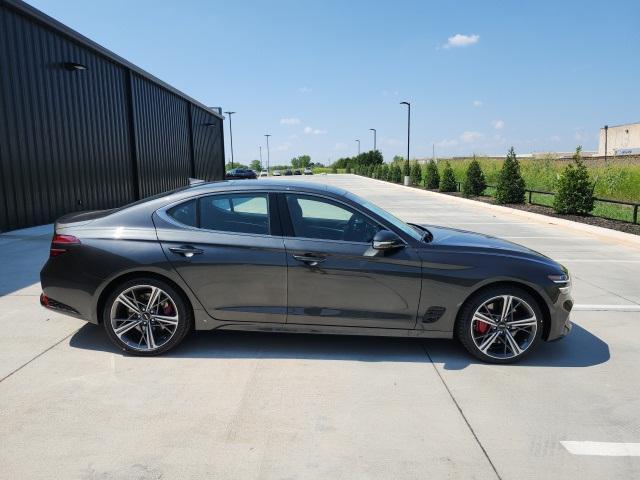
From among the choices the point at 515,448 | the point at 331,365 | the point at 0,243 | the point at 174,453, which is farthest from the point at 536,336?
the point at 0,243

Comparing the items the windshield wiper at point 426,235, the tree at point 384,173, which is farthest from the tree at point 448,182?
the windshield wiper at point 426,235

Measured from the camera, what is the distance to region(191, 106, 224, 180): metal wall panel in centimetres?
2784

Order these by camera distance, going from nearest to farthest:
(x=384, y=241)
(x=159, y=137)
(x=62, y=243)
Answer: (x=384, y=241), (x=62, y=243), (x=159, y=137)

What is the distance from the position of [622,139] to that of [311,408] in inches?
4320

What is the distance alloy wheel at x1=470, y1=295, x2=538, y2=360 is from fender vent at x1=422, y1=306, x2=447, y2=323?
28 centimetres

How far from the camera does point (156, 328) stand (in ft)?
13.4

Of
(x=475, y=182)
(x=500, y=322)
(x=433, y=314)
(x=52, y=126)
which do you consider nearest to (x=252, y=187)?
(x=433, y=314)

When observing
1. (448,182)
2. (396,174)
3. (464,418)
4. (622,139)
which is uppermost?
(622,139)

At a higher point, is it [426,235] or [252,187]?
[252,187]

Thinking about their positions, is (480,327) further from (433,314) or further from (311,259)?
(311,259)

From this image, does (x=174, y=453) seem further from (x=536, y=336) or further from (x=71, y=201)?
(x=71, y=201)

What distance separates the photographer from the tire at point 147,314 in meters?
4.02

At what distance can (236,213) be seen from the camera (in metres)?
4.20

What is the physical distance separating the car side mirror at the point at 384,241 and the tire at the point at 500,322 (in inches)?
32.3
